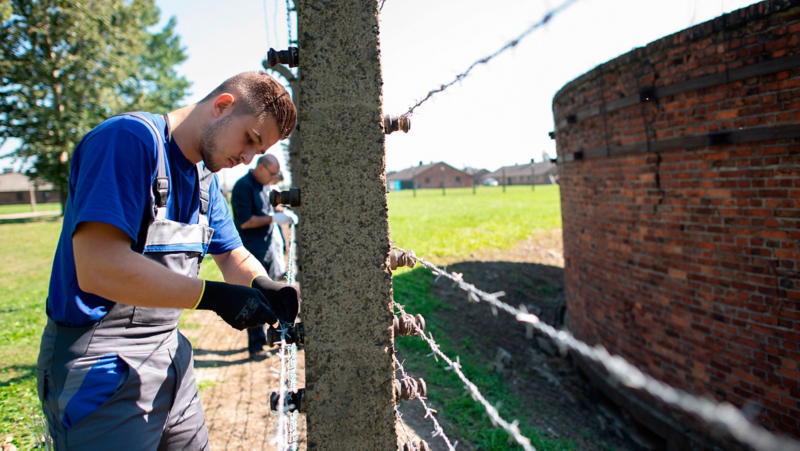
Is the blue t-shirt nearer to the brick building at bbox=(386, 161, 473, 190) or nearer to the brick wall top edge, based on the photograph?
the brick wall top edge

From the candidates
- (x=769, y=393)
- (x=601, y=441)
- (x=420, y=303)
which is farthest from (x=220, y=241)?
(x=420, y=303)

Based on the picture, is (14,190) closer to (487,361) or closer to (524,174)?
(524,174)

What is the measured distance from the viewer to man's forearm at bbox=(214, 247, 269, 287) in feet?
6.35

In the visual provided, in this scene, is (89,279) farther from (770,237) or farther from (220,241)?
(770,237)

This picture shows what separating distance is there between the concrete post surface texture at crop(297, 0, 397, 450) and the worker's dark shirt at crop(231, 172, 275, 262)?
3.12m

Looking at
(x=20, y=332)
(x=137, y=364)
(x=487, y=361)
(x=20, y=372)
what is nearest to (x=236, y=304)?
(x=137, y=364)

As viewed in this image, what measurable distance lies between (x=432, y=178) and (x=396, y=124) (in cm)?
6538

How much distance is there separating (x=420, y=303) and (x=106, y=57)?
22252 mm

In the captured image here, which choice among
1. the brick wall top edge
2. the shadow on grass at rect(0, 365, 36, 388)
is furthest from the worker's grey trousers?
the brick wall top edge

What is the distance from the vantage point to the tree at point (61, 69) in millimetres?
19109

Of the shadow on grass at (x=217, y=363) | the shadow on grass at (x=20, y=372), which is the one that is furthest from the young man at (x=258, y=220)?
the shadow on grass at (x=20, y=372)

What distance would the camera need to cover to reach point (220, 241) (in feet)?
6.24

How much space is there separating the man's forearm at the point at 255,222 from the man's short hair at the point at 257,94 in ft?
9.20

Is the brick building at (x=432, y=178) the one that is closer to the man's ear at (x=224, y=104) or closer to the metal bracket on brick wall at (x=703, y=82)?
the metal bracket on brick wall at (x=703, y=82)
